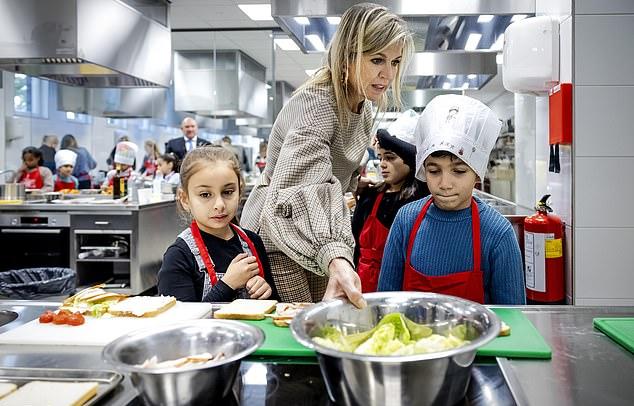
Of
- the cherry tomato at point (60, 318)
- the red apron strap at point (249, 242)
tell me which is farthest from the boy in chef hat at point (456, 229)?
the cherry tomato at point (60, 318)

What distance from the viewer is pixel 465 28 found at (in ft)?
10.2

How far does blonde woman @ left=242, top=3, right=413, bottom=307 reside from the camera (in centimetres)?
137

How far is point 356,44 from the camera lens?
1.55 m

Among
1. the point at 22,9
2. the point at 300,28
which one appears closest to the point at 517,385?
the point at 300,28

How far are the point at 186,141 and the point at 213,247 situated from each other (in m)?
5.47

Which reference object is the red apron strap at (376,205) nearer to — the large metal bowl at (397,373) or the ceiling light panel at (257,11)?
the large metal bowl at (397,373)

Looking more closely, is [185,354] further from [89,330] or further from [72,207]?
[72,207]

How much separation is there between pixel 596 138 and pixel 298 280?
66.0 inches

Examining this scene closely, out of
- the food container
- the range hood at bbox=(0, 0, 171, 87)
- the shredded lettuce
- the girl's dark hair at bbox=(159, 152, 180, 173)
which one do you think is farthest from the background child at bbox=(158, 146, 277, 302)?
the girl's dark hair at bbox=(159, 152, 180, 173)

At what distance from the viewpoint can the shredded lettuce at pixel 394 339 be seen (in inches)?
32.0

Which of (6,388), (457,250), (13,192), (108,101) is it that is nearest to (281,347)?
(6,388)

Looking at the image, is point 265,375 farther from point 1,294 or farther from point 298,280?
point 1,294

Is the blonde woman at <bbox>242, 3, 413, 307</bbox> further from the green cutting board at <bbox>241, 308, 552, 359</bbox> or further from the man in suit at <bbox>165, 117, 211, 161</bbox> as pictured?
the man in suit at <bbox>165, 117, 211, 161</bbox>

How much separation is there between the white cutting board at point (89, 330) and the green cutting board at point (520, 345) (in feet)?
1.97
